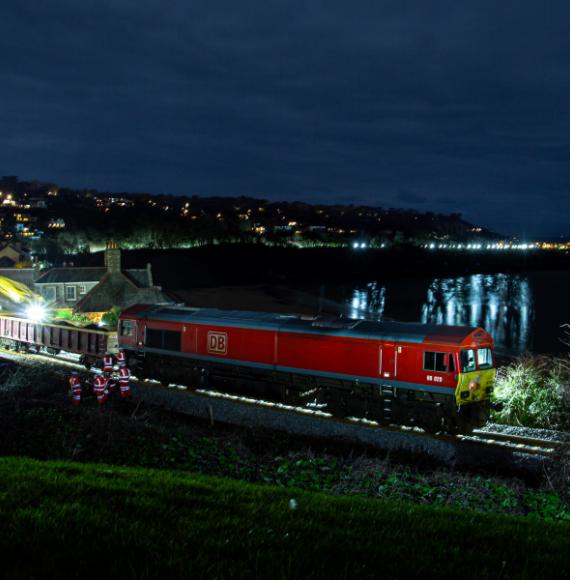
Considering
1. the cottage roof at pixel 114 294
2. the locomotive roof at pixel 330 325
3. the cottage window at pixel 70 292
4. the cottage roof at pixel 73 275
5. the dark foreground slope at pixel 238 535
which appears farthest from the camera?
the cottage window at pixel 70 292

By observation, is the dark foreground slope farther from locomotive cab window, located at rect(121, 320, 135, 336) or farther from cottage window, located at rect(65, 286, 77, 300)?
cottage window, located at rect(65, 286, 77, 300)

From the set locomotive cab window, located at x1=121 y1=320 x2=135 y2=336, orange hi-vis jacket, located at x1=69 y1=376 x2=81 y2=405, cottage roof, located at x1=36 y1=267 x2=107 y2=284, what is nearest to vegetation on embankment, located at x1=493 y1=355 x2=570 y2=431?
orange hi-vis jacket, located at x1=69 y1=376 x2=81 y2=405

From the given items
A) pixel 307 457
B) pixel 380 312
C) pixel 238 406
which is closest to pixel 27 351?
pixel 238 406

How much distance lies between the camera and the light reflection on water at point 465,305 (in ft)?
237

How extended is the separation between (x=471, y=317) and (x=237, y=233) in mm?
99673

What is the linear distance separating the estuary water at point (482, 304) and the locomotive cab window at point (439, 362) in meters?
37.0

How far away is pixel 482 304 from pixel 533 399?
251ft

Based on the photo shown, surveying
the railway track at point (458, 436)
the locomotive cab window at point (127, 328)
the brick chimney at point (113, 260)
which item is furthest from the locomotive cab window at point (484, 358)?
the brick chimney at point (113, 260)

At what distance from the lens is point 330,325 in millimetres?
20234

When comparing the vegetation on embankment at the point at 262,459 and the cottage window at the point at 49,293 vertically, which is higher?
the cottage window at the point at 49,293

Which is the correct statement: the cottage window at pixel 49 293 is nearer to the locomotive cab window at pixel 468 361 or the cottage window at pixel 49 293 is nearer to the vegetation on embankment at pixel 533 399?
the vegetation on embankment at pixel 533 399

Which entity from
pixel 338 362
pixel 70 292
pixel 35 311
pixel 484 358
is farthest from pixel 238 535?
pixel 70 292

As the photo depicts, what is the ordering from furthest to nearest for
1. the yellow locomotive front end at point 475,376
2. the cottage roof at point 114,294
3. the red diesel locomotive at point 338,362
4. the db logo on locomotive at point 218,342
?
the cottage roof at point 114,294 < the db logo on locomotive at point 218,342 < the red diesel locomotive at point 338,362 < the yellow locomotive front end at point 475,376

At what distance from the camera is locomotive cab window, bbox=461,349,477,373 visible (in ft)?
57.9
